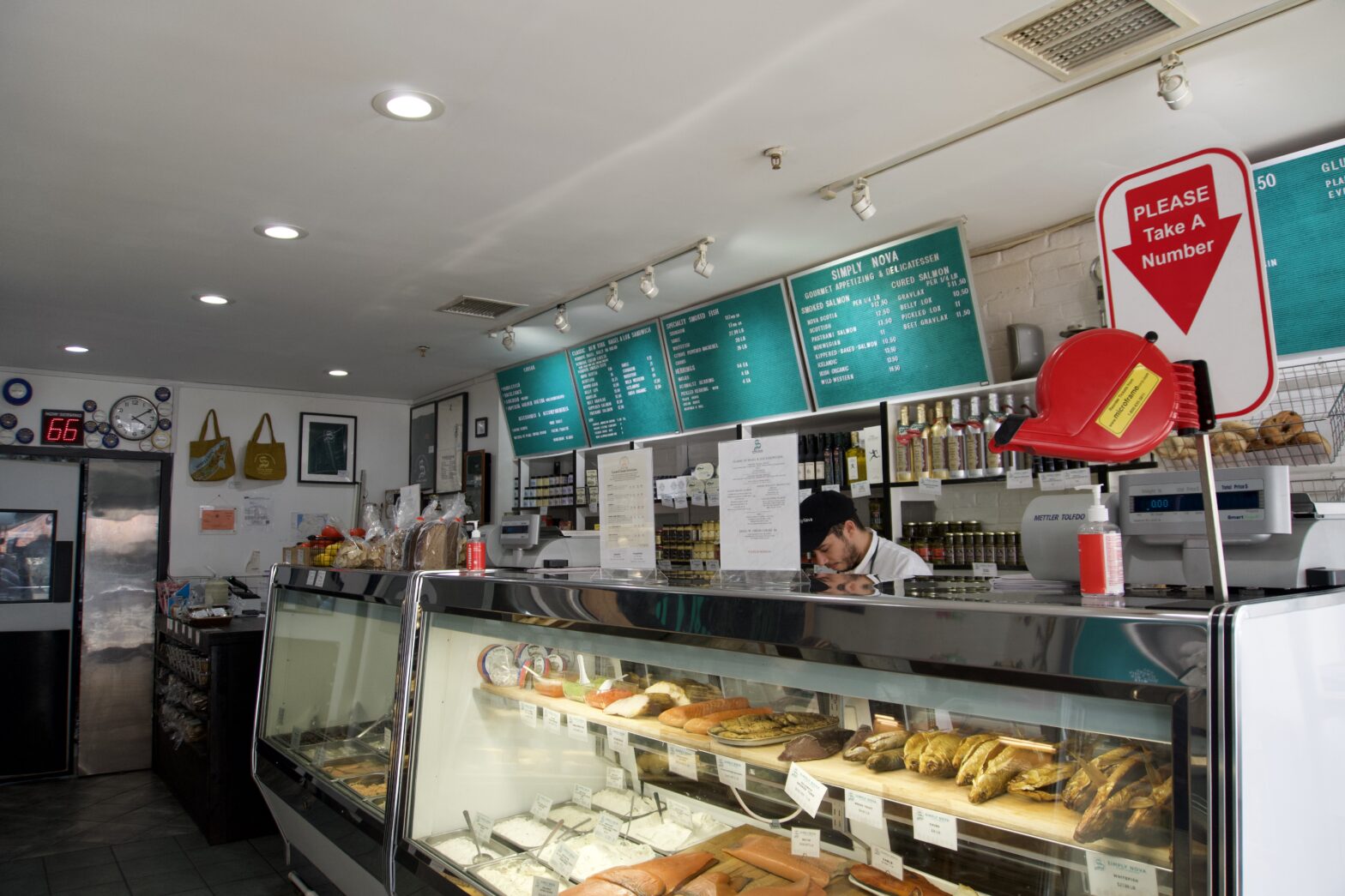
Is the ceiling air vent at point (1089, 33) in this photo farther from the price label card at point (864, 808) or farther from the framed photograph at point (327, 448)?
the framed photograph at point (327, 448)

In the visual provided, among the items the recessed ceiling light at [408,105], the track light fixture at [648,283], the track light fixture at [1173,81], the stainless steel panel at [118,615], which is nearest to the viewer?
the track light fixture at [1173,81]

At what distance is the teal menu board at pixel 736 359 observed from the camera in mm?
4824

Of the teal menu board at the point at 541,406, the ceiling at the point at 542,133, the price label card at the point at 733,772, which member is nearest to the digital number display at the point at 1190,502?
the price label card at the point at 733,772

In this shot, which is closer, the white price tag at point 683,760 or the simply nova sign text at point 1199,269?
the simply nova sign text at point 1199,269

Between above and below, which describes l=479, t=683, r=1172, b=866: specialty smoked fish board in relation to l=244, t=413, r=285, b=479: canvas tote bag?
below

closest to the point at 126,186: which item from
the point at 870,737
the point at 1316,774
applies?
the point at 870,737

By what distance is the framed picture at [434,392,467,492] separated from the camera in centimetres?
780

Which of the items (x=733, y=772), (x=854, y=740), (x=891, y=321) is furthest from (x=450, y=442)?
(x=854, y=740)

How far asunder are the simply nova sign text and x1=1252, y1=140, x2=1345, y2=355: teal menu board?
2254mm

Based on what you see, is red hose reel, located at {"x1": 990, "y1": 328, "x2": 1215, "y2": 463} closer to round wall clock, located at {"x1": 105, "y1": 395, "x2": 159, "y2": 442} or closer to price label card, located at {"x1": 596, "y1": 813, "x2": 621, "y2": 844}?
price label card, located at {"x1": 596, "y1": 813, "x2": 621, "y2": 844}

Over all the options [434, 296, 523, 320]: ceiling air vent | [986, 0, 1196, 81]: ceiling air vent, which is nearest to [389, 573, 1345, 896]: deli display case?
[986, 0, 1196, 81]: ceiling air vent

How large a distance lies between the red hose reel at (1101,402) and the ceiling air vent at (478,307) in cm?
436

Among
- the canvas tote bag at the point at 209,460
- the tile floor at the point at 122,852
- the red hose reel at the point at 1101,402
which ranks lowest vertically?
the tile floor at the point at 122,852

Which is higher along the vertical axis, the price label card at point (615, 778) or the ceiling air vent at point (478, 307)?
the ceiling air vent at point (478, 307)
